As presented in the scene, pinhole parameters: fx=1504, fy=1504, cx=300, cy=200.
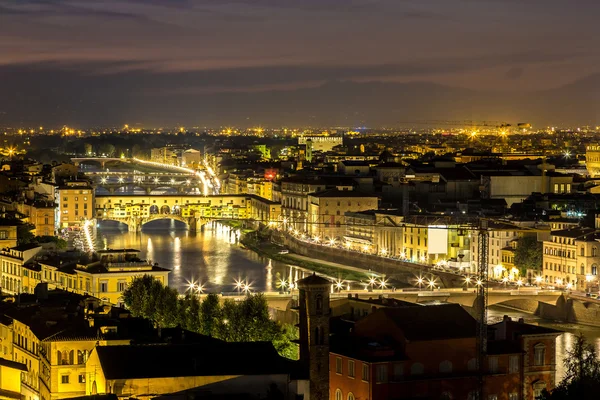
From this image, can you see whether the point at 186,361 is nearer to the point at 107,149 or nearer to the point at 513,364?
the point at 513,364

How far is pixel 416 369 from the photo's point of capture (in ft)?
34.3

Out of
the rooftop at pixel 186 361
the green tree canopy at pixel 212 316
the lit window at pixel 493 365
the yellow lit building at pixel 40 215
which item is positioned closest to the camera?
the rooftop at pixel 186 361

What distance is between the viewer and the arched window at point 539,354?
11.1 m

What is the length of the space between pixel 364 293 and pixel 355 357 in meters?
6.77

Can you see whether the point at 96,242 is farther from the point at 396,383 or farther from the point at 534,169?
the point at 396,383

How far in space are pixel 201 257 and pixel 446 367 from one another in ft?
46.2

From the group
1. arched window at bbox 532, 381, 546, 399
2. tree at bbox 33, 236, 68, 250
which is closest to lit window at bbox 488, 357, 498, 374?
arched window at bbox 532, 381, 546, 399

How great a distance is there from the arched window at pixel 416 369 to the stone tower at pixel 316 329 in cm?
88

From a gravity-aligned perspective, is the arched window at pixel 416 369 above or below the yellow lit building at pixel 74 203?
below

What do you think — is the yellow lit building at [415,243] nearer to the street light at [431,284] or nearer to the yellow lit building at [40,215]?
the street light at [431,284]

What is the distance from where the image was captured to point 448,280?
20.3 m

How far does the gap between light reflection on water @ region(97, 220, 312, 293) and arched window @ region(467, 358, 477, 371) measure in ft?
27.1

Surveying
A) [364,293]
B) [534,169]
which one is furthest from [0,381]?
[534,169]

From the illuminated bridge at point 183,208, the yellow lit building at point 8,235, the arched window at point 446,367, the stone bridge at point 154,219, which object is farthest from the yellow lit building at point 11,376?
the illuminated bridge at point 183,208
